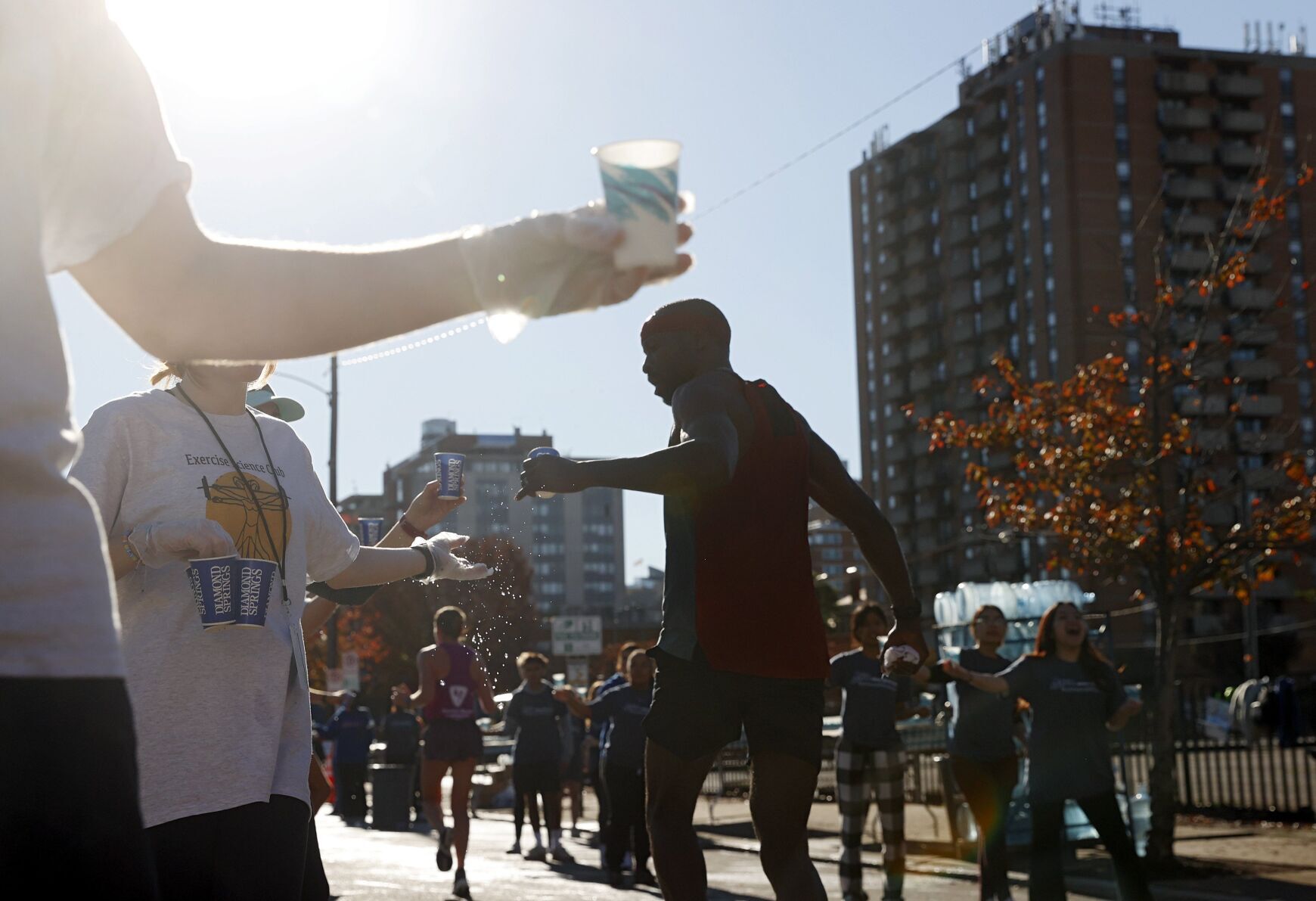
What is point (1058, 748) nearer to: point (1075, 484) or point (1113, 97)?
point (1075, 484)

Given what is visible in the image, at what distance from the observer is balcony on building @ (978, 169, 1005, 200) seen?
347 feet

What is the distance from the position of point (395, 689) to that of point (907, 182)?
10687 centimetres

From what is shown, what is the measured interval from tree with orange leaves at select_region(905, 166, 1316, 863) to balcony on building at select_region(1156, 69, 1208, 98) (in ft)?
291

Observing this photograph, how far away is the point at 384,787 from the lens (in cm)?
2209

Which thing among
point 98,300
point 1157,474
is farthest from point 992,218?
point 98,300

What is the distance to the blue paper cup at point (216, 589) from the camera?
10.4 feet

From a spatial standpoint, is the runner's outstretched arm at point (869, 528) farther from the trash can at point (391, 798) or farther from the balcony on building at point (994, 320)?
the balcony on building at point (994, 320)

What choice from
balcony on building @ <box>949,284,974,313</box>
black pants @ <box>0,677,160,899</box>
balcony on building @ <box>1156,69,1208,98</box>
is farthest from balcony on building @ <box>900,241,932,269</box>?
black pants @ <box>0,677,160,899</box>

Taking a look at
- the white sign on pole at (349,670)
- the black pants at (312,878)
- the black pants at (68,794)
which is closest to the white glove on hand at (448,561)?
the black pants at (312,878)

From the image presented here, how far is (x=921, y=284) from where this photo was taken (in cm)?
11531

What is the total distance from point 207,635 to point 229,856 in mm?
419

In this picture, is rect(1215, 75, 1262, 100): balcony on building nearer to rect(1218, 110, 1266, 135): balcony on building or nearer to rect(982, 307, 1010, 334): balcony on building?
rect(1218, 110, 1266, 135): balcony on building

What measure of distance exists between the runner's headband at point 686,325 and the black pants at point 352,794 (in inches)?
802

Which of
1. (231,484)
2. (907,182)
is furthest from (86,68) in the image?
(907,182)
